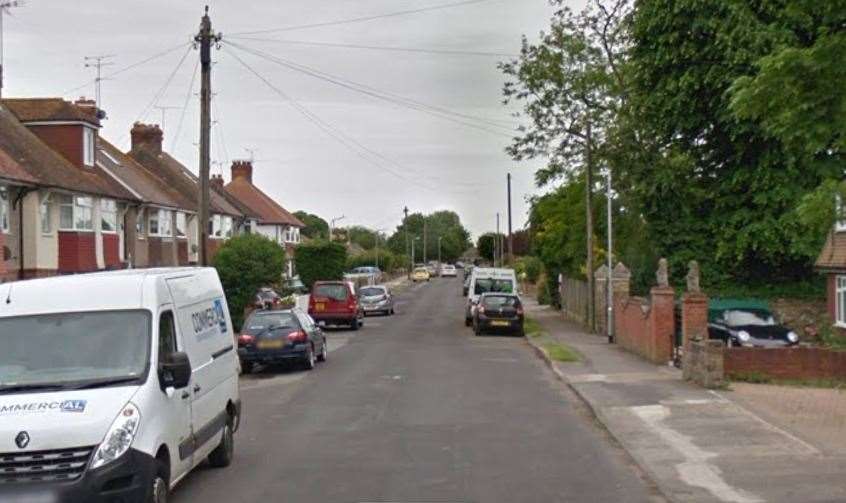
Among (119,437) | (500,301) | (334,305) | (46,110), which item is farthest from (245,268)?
(119,437)

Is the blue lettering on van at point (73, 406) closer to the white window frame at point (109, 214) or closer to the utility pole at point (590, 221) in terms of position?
the utility pole at point (590, 221)

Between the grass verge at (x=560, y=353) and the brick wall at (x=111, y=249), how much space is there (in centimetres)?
1679

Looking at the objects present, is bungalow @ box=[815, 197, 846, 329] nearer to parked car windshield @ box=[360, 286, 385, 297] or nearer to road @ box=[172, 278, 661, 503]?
road @ box=[172, 278, 661, 503]

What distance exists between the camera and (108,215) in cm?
4016

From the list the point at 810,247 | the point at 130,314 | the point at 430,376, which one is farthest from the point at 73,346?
the point at 810,247

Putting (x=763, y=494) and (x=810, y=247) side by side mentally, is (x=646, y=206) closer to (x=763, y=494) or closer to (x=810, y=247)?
(x=810, y=247)

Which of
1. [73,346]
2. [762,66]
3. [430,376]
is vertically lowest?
[430,376]

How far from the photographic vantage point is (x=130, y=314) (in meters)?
9.79

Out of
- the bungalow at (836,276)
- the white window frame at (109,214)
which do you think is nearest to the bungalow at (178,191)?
→ the white window frame at (109,214)

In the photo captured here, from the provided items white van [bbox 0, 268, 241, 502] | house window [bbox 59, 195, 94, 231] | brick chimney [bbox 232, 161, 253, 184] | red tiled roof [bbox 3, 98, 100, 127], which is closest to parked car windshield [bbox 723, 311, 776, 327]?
white van [bbox 0, 268, 241, 502]

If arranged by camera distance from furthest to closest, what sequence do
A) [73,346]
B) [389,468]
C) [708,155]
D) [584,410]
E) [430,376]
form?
1. [708,155]
2. [430,376]
3. [584,410]
4. [389,468]
5. [73,346]

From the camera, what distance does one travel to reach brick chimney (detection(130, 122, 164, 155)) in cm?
5744

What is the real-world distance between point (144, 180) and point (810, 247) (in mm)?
29215

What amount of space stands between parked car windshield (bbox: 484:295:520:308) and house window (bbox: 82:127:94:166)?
15188mm
